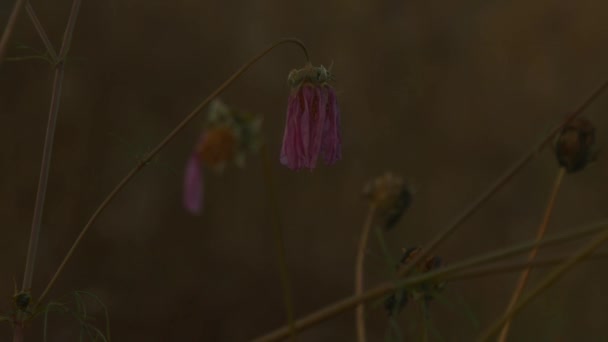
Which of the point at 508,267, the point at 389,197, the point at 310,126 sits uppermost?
the point at 310,126

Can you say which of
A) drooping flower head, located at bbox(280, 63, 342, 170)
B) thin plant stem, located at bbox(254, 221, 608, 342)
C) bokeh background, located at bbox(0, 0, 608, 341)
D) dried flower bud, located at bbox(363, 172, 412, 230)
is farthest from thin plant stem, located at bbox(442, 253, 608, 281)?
bokeh background, located at bbox(0, 0, 608, 341)

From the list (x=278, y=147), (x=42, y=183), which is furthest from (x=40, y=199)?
(x=278, y=147)

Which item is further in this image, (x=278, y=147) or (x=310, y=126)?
(x=278, y=147)

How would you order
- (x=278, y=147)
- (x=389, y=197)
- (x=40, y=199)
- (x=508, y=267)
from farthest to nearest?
(x=278, y=147)
(x=40, y=199)
(x=389, y=197)
(x=508, y=267)

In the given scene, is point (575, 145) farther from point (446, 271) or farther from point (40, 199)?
point (40, 199)

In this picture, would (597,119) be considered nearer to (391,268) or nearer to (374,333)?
(374,333)

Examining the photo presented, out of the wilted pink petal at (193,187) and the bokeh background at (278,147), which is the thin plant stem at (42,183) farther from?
the bokeh background at (278,147)

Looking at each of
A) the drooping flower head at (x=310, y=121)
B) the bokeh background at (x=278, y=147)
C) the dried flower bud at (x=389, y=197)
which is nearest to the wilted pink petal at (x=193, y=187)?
the dried flower bud at (x=389, y=197)

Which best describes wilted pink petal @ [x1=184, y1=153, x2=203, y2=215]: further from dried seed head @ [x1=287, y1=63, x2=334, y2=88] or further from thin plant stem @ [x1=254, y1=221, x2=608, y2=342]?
dried seed head @ [x1=287, y1=63, x2=334, y2=88]
